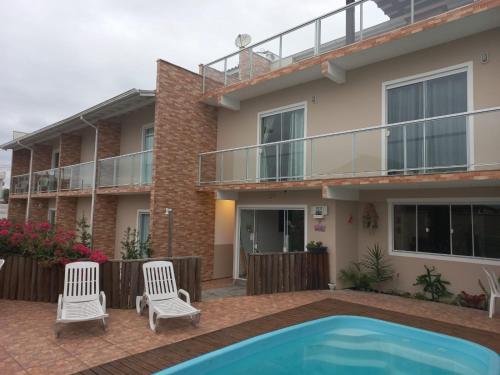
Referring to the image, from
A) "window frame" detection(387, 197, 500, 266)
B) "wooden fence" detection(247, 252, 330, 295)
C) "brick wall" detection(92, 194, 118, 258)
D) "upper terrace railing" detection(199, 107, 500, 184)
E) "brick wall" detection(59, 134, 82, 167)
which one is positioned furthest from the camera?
"brick wall" detection(59, 134, 82, 167)

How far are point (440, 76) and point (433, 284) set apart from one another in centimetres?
562

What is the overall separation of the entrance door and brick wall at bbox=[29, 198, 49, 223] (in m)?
15.6

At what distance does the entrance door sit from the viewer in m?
12.1

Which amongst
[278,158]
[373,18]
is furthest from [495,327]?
[373,18]

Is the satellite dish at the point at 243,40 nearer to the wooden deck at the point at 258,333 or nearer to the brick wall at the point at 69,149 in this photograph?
the wooden deck at the point at 258,333

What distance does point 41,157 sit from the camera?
23.5 meters

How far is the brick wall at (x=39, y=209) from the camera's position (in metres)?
22.2

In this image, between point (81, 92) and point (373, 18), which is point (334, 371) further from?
point (81, 92)

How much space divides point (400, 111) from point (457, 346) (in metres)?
6.31

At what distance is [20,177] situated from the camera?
23.8 metres

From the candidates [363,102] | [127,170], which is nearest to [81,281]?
[127,170]

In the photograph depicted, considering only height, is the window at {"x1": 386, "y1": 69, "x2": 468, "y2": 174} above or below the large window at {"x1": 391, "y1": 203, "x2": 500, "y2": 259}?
above

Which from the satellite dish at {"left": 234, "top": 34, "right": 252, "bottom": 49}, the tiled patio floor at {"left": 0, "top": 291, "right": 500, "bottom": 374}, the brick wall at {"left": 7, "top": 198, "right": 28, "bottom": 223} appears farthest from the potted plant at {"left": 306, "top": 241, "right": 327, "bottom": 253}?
the brick wall at {"left": 7, "top": 198, "right": 28, "bottom": 223}

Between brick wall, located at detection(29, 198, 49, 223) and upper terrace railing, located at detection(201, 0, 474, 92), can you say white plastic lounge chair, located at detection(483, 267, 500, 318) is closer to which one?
upper terrace railing, located at detection(201, 0, 474, 92)
